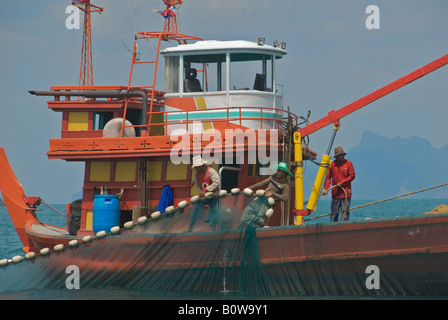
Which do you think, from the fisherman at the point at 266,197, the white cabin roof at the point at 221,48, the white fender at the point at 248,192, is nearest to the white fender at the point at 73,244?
the fisherman at the point at 266,197

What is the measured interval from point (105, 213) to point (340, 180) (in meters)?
4.79

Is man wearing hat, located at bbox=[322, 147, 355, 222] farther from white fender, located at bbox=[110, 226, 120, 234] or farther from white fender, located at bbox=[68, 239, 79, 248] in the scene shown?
white fender, located at bbox=[68, 239, 79, 248]

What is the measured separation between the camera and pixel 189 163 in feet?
49.2

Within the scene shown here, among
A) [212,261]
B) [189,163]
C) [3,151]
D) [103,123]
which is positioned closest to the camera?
[212,261]

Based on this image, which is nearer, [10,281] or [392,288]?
[392,288]

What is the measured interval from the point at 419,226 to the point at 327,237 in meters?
1.55

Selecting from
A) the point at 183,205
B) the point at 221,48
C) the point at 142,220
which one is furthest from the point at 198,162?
the point at 221,48

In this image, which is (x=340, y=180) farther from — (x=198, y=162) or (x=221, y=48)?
(x=221, y=48)

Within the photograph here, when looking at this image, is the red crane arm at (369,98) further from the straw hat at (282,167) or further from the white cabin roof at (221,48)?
the white cabin roof at (221,48)

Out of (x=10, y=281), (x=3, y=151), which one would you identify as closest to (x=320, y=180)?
(x=10, y=281)

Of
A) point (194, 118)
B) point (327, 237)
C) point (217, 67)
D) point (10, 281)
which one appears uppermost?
point (217, 67)

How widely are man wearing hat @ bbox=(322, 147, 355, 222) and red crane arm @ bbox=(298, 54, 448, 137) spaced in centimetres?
62

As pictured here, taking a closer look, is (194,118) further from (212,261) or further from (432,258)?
(432,258)

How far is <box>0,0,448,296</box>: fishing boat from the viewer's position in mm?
12602
